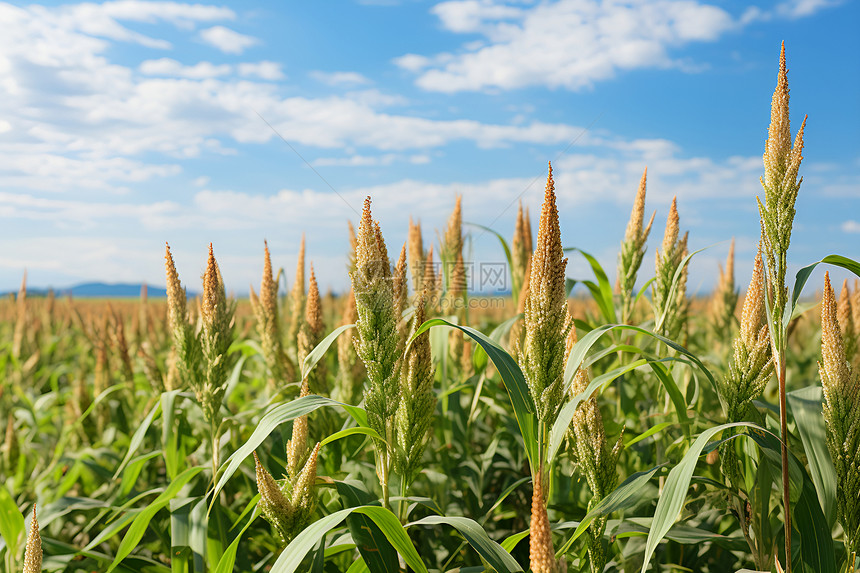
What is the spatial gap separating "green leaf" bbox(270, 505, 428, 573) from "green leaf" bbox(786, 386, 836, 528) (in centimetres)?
101

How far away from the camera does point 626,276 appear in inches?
104

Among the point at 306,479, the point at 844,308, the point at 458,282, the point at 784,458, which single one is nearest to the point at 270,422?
the point at 306,479

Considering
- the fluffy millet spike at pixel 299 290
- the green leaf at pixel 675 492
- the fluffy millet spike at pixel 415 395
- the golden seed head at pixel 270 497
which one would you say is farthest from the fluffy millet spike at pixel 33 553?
the fluffy millet spike at pixel 299 290

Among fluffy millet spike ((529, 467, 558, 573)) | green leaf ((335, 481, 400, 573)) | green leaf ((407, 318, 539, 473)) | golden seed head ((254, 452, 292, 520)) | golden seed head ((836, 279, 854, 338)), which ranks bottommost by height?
green leaf ((335, 481, 400, 573))

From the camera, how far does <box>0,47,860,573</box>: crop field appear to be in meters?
1.22

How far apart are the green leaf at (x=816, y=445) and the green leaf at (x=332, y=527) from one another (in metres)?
1.01

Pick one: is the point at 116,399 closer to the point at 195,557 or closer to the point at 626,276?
the point at 195,557

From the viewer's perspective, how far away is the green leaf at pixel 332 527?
119 centimetres

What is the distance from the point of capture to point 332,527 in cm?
128

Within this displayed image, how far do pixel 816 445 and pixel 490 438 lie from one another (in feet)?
6.94

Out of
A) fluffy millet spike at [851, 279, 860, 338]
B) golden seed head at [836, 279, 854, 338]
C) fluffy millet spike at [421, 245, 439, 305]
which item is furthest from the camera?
fluffy millet spike at [421, 245, 439, 305]

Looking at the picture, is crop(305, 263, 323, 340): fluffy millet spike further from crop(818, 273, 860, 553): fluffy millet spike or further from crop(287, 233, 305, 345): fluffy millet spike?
crop(818, 273, 860, 553): fluffy millet spike

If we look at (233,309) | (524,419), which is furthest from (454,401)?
(524,419)

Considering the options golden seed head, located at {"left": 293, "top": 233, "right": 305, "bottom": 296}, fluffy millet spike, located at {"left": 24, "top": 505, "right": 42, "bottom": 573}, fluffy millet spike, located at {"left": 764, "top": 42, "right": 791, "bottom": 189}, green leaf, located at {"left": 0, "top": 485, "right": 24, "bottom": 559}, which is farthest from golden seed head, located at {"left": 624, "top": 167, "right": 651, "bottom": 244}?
green leaf, located at {"left": 0, "top": 485, "right": 24, "bottom": 559}
